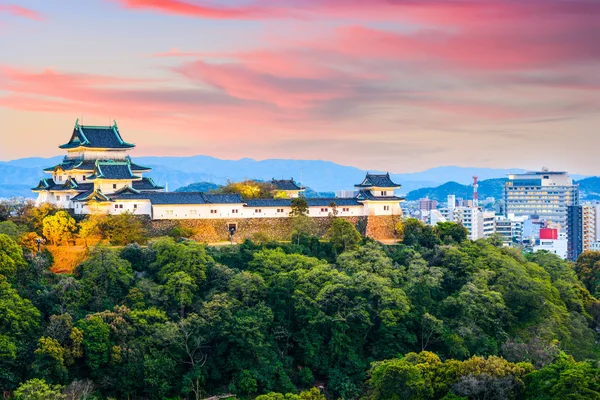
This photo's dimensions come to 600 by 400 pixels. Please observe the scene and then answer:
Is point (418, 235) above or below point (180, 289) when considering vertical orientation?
above

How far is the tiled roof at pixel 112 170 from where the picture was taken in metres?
43.9

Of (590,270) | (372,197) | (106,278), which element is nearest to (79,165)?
(106,278)

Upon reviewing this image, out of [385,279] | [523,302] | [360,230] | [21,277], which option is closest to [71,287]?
[21,277]

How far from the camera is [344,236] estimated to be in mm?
44031

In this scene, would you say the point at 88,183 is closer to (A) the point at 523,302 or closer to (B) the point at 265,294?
(B) the point at 265,294

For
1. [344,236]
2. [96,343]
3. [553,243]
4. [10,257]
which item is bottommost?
[96,343]

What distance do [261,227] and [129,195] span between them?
24.9 ft

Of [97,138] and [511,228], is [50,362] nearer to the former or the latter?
[97,138]

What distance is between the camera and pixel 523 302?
133 feet

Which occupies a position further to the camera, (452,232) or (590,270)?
(590,270)

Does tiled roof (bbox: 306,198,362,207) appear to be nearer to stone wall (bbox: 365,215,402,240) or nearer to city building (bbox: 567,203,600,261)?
stone wall (bbox: 365,215,402,240)

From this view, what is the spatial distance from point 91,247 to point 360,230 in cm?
1580

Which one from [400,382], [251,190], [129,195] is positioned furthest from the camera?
[251,190]

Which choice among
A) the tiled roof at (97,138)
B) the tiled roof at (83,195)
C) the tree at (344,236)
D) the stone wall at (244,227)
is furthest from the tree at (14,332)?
the tree at (344,236)
